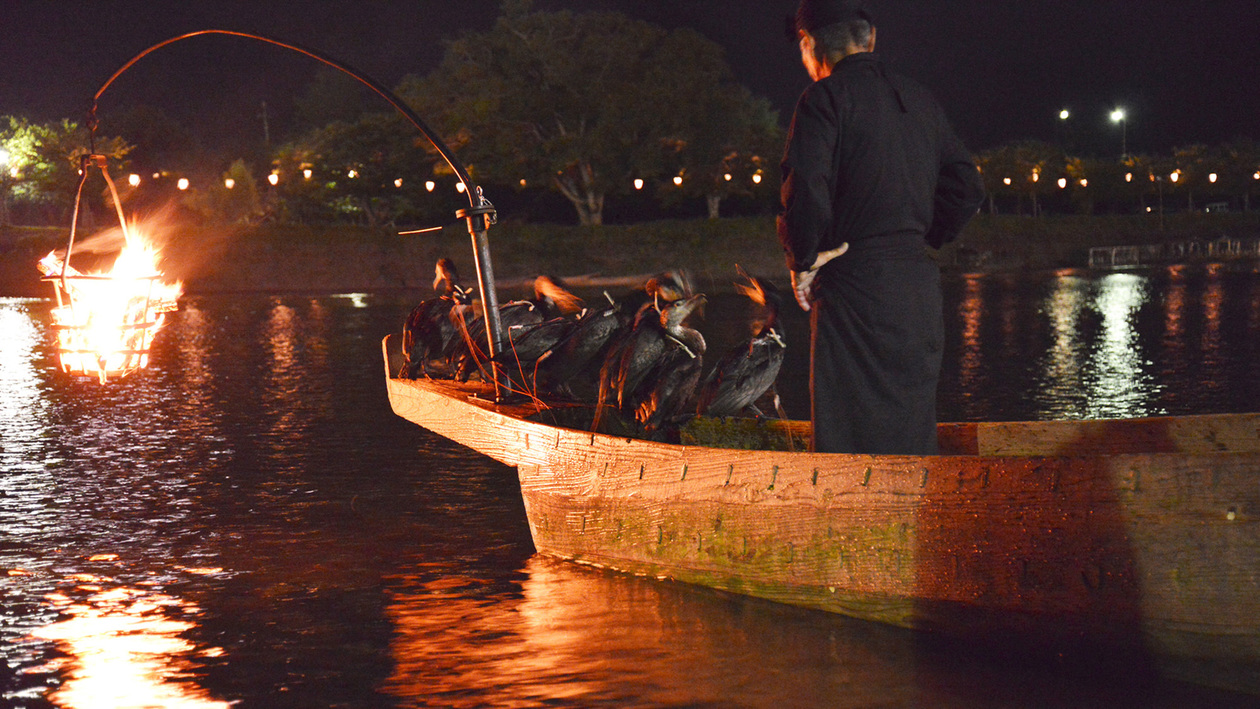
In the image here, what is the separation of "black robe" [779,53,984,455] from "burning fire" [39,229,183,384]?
12.0 feet

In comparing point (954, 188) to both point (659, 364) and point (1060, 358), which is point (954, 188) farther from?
point (1060, 358)

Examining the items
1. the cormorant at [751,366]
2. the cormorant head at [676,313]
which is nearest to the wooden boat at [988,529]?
the cormorant at [751,366]

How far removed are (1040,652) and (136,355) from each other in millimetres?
4942

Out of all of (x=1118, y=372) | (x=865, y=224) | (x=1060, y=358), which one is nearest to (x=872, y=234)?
(x=865, y=224)

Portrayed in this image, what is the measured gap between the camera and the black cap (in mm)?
4586

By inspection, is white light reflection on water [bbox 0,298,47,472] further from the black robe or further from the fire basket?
the black robe

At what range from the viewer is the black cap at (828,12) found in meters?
4.59

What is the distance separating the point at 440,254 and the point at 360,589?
4357cm

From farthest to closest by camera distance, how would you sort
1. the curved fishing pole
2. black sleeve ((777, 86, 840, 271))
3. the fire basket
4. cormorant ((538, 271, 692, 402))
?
the curved fishing pole, cormorant ((538, 271, 692, 402)), the fire basket, black sleeve ((777, 86, 840, 271))

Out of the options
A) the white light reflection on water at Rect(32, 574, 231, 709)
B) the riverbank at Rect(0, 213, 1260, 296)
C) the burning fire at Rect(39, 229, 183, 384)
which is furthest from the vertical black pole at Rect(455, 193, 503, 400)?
the riverbank at Rect(0, 213, 1260, 296)

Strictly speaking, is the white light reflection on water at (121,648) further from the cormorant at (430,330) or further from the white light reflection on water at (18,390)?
the white light reflection on water at (18,390)

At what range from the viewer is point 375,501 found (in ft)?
27.4

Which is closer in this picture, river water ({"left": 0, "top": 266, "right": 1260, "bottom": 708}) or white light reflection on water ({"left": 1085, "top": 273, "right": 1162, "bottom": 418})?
river water ({"left": 0, "top": 266, "right": 1260, "bottom": 708})

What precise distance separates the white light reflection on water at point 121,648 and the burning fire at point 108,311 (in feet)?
3.88
